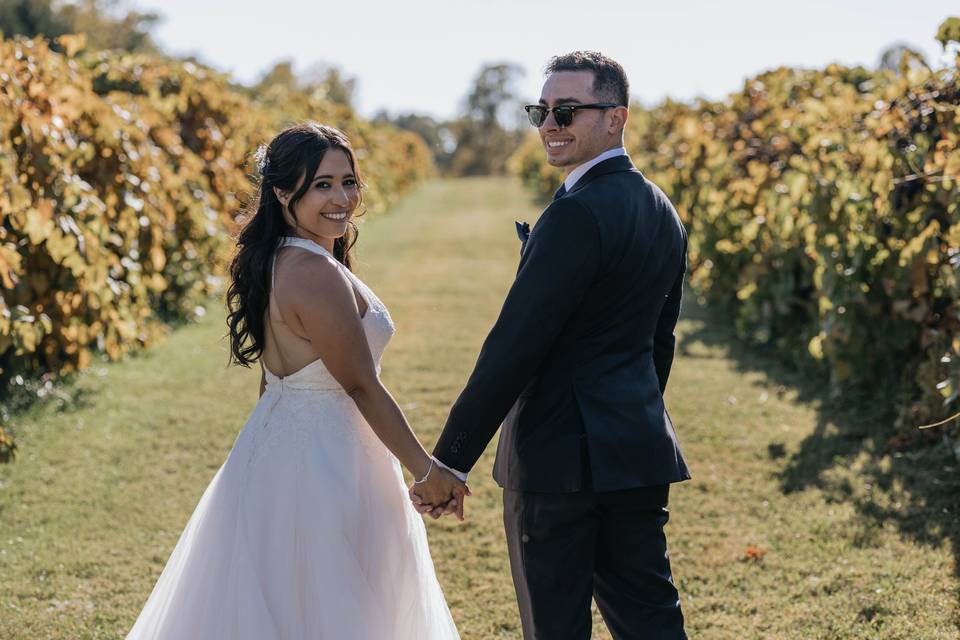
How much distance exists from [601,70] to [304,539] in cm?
161

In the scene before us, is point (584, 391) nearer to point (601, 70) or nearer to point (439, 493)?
point (439, 493)

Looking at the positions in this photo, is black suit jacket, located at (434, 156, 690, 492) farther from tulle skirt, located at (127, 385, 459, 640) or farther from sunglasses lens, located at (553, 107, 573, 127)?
tulle skirt, located at (127, 385, 459, 640)

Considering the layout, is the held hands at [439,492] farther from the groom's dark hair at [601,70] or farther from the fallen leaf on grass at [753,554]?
the fallen leaf on grass at [753,554]

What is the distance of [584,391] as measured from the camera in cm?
263

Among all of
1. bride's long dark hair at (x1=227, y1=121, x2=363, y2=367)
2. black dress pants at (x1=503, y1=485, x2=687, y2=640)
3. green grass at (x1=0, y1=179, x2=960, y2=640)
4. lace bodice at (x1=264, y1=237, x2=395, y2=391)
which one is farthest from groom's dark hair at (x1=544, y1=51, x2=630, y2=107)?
green grass at (x1=0, y1=179, x2=960, y2=640)

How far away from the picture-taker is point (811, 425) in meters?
6.50

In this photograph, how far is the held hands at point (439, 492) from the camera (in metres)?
2.84

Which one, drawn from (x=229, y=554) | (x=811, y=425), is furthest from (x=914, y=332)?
(x=229, y=554)

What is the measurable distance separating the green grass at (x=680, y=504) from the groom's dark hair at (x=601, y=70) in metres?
1.28

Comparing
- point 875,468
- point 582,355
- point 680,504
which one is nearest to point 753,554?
point 680,504

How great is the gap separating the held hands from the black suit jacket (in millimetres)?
84

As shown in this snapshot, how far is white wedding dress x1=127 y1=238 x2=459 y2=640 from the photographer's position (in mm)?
2811

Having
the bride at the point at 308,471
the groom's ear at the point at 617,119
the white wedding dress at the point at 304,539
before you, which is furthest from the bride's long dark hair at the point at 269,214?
the groom's ear at the point at 617,119

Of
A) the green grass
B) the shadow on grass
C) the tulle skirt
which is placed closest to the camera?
the tulle skirt
